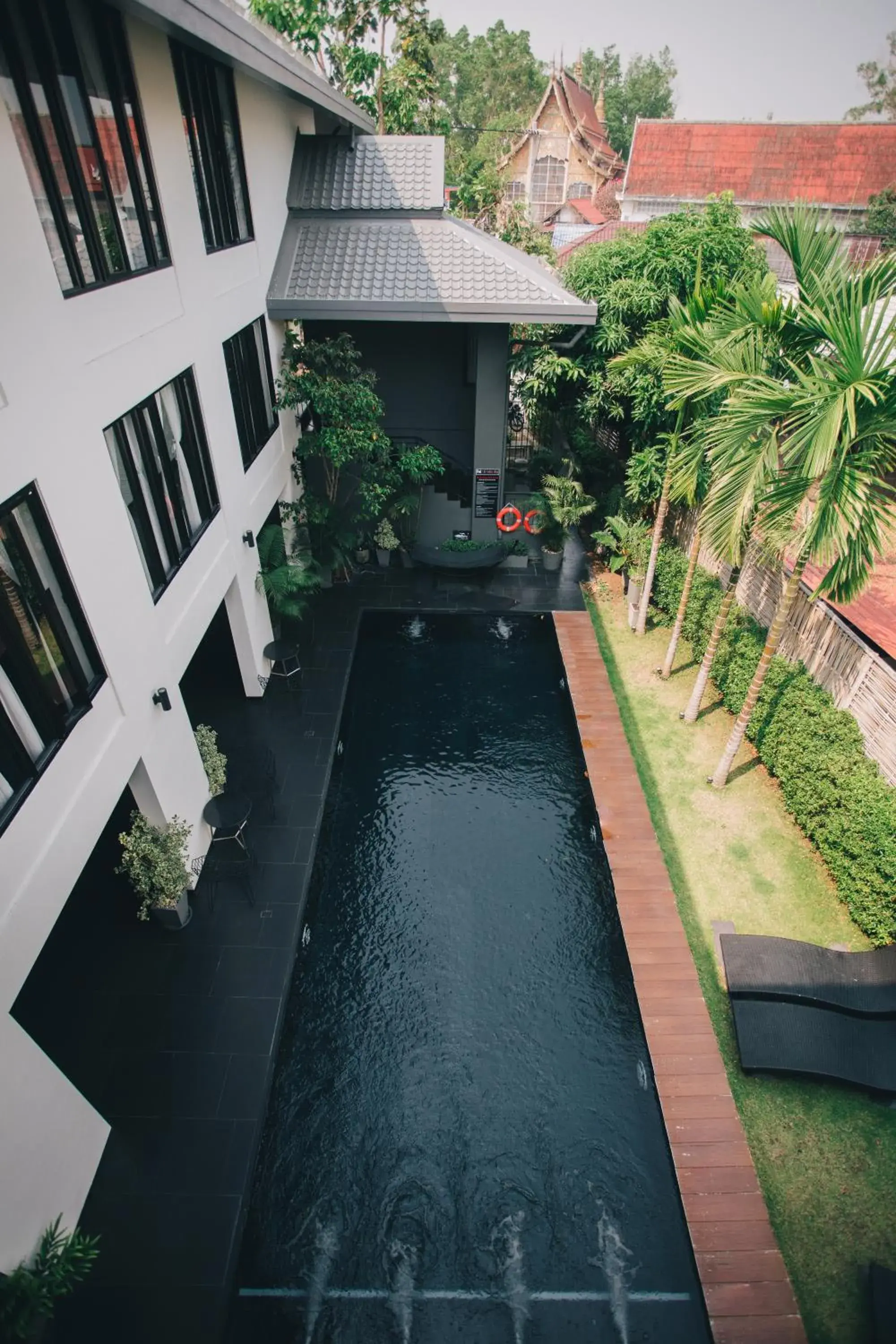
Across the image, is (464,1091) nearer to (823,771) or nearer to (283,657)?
(823,771)

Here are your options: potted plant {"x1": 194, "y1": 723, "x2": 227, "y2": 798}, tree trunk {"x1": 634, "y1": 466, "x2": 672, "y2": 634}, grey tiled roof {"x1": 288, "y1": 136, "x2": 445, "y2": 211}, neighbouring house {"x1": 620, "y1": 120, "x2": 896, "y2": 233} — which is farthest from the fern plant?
neighbouring house {"x1": 620, "y1": 120, "x2": 896, "y2": 233}

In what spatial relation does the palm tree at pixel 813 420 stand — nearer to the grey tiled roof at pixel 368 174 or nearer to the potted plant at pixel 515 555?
the potted plant at pixel 515 555

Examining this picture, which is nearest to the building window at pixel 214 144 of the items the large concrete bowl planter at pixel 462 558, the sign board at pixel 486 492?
the sign board at pixel 486 492

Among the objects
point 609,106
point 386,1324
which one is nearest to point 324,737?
point 386,1324

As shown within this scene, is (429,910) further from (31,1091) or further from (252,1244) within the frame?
(31,1091)

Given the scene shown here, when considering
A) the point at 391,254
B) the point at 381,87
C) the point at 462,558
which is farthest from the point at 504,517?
the point at 381,87

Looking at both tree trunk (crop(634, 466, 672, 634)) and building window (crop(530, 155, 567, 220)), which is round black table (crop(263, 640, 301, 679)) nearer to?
tree trunk (crop(634, 466, 672, 634))
